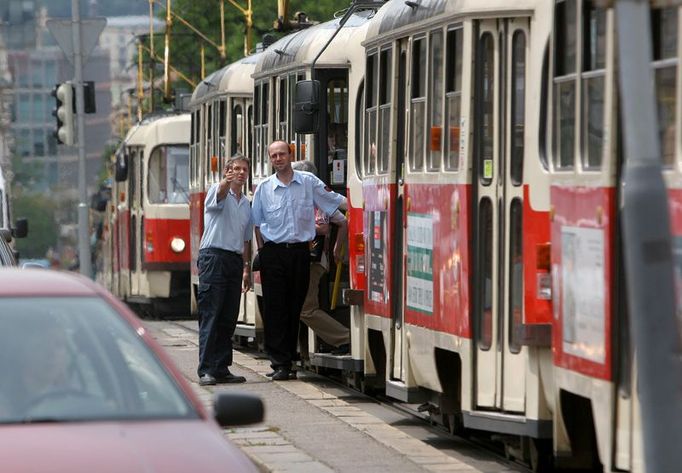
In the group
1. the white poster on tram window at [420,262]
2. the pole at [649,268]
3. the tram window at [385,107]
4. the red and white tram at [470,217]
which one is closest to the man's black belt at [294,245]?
the tram window at [385,107]

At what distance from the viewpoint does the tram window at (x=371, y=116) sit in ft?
47.9

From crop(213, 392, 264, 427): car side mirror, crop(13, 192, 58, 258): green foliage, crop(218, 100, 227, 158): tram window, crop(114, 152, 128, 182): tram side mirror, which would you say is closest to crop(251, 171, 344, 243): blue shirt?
crop(218, 100, 227, 158): tram window

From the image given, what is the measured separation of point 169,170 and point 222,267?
615 inches

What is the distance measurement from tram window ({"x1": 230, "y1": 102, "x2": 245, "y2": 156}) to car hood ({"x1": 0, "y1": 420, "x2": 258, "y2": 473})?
15156mm

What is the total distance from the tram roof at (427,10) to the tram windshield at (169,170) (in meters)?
17.4

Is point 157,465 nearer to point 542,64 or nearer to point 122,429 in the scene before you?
point 122,429

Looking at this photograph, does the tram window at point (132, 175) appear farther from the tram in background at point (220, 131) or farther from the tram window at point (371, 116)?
the tram window at point (371, 116)

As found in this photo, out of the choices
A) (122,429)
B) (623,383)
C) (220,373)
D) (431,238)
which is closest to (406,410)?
(220,373)

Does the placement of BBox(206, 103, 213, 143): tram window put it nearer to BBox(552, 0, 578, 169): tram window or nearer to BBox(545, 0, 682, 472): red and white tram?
BBox(545, 0, 682, 472): red and white tram

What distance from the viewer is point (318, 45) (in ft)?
57.8

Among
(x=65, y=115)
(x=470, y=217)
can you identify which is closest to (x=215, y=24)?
(x=65, y=115)

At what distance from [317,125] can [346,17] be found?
2.86 ft

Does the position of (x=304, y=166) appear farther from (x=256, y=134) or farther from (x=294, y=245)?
(x=256, y=134)

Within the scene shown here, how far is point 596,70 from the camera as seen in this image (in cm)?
984
